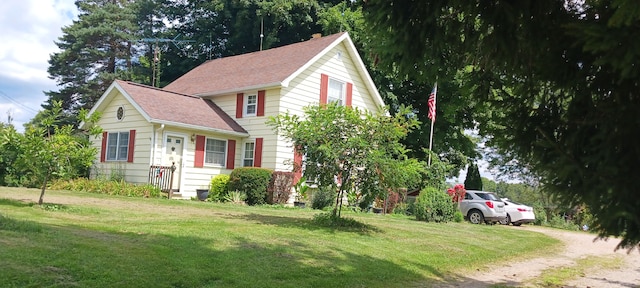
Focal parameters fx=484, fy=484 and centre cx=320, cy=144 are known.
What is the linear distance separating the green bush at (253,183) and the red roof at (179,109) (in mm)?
2387

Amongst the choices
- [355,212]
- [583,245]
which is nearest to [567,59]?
[583,245]

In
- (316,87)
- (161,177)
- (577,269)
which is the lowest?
(577,269)

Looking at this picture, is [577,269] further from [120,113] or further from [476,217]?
[120,113]

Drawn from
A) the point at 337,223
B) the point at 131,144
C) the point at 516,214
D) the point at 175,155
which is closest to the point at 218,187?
the point at 175,155

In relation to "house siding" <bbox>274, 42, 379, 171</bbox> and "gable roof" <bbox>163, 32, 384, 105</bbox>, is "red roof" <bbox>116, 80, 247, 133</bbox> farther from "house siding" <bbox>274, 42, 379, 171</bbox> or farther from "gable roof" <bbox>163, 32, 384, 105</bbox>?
"house siding" <bbox>274, 42, 379, 171</bbox>

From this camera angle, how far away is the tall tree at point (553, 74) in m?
3.01

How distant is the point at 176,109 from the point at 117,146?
120 inches

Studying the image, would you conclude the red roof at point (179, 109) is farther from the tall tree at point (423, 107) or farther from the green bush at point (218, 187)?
the tall tree at point (423, 107)

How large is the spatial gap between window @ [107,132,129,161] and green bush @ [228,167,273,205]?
15.8 ft

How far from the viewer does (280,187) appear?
18.0 metres

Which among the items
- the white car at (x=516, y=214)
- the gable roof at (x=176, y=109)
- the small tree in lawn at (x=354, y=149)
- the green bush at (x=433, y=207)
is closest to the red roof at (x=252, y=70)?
the gable roof at (x=176, y=109)

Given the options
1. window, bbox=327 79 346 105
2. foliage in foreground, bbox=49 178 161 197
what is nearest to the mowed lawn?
foliage in foreground, bbox=49 178 161 197

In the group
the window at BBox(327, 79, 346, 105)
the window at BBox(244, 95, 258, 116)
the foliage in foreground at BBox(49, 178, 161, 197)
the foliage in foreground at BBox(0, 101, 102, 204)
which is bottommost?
the foliage in foreground at BBox(49, 178, 161, 197)

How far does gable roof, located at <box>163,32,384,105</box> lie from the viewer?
64.6ft
